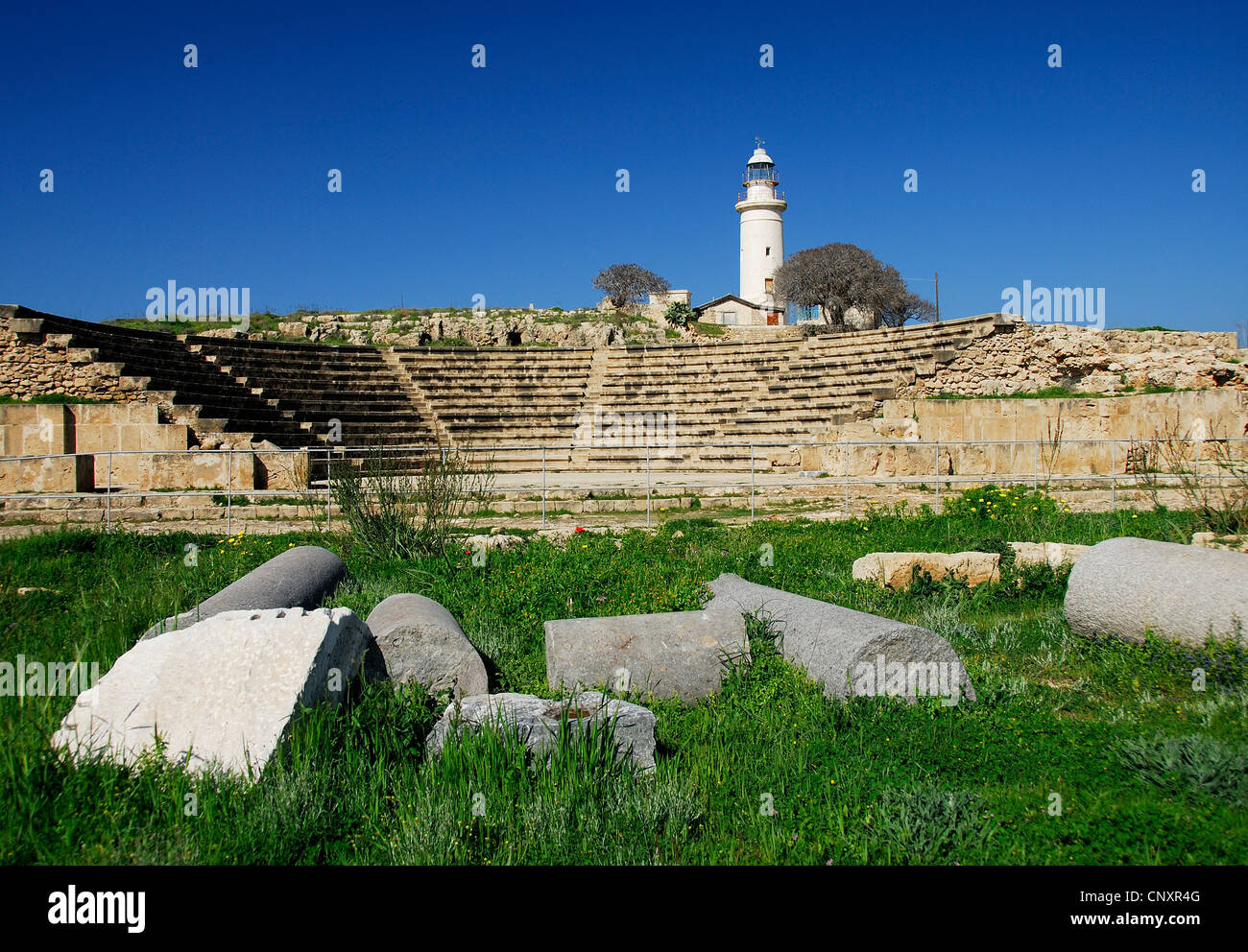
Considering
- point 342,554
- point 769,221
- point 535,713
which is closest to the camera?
point 535,713

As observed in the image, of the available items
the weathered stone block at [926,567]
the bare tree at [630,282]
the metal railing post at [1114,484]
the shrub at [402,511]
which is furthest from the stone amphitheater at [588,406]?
the bare tree at [630,282]

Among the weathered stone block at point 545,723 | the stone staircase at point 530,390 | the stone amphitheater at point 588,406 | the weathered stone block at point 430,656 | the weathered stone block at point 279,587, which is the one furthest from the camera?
the stone staircase at point 530,390

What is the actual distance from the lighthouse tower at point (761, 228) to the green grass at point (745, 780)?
53710 mm

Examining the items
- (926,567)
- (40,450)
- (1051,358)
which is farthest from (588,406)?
(926,567)

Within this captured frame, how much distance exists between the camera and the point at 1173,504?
13.1m

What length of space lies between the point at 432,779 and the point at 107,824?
4.28 ft

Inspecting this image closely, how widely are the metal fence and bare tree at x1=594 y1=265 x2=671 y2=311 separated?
1225 inches

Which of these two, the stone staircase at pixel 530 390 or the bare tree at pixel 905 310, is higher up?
the bare tree at pixel 905 310

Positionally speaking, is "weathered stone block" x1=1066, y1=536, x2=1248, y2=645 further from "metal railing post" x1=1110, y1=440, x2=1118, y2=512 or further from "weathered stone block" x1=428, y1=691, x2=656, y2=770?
"metal railing post" x1=1110, y1=440, x2=1118, y2=512

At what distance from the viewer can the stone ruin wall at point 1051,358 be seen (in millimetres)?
20109

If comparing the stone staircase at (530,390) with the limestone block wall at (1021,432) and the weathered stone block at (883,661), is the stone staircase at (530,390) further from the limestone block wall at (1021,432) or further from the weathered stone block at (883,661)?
the weathered stone block at (883,661)

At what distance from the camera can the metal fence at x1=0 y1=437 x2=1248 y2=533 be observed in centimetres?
1348
